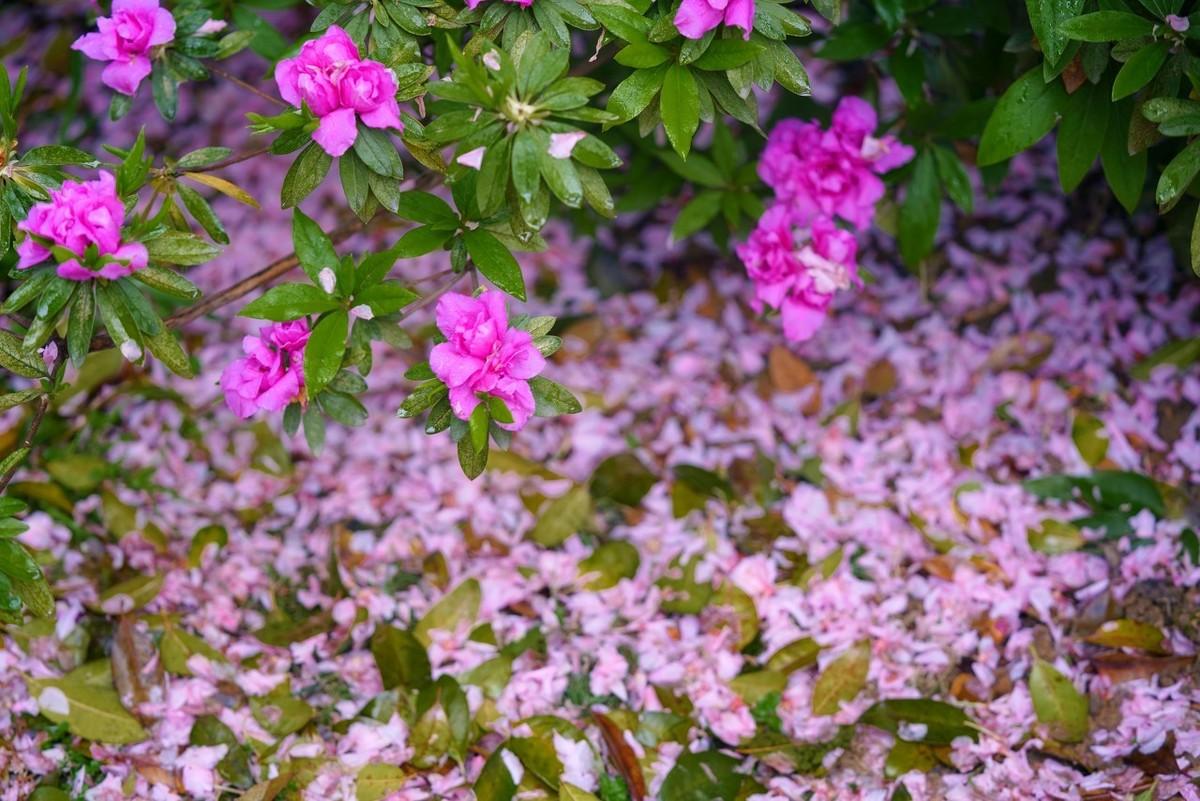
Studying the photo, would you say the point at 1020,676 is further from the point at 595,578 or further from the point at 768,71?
the point at 768,71

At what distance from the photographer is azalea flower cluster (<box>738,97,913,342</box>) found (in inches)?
63.8

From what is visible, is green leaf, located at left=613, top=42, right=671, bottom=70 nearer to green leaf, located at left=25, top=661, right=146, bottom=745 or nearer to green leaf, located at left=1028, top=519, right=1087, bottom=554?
green leaf, located at left=1028, top=519, right=1087, bottom=554

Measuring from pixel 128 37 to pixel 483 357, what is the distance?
0.62m

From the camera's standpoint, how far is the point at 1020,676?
1.69m

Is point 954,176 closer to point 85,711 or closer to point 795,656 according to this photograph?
point 795,656

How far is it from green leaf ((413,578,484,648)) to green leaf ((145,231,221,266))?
29.4 inches

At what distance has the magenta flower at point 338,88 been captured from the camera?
1.19 m

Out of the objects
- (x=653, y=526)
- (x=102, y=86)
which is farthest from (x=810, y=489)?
(x=102, y=86)

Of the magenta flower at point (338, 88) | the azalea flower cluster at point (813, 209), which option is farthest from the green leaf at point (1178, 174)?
the magenta flower at point (338, 88)

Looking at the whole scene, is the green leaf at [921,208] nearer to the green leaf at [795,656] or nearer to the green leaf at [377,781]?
the green leaf at [795,656]

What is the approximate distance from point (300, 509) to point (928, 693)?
1.14 m

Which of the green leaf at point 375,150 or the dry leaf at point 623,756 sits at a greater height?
the green leaf at point 375,150

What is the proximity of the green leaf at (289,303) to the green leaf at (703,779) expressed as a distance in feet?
2.67

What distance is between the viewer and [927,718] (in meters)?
1.60
